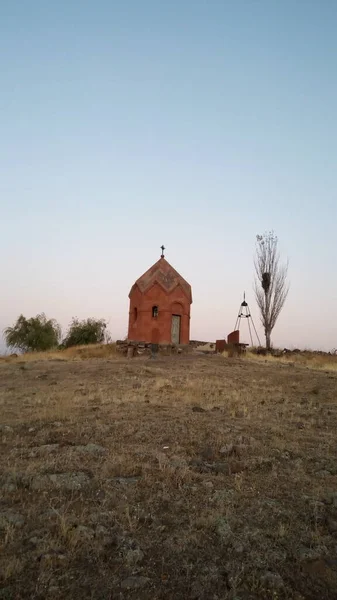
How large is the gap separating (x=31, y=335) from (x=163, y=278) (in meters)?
15.3

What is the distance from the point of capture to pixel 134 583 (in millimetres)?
2625

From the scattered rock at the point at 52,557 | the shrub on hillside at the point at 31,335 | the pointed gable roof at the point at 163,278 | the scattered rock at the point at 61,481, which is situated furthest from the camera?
the shrub on hillside at the point at 31,335

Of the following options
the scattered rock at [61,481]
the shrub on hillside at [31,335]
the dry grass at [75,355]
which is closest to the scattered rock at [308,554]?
→ the scattered rock at [61,481]

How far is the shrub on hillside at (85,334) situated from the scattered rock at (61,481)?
Result: 30852mm

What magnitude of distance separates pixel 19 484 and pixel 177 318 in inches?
742

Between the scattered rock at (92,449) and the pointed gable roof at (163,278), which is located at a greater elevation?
the pointed gable roof at (163,278)

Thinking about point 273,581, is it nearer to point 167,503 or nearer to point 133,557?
point 133,557

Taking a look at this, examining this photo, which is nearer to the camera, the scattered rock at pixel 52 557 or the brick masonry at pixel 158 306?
the scattered rock at pixel 52 557

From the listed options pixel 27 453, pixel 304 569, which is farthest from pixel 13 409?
pixel 304 569

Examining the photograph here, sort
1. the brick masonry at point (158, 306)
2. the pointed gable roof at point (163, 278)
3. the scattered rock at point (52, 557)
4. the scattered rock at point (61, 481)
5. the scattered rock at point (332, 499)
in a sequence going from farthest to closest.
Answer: the pointed gable roof at point (163, 278) → the brick masonry at point (158, 306) → the scattered rock at point (61, 481) → the scattered rock at point (332, 499) → the scattered rock at point (52, 557)

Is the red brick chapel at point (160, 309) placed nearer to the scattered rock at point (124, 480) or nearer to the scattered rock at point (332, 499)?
the scattered rock at point (124, 480)

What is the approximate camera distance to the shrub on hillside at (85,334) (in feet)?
115

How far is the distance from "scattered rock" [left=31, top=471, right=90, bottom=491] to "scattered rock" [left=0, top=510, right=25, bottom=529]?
0.58 meters

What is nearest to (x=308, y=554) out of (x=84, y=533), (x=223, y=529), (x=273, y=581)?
(x=273, y=581)
